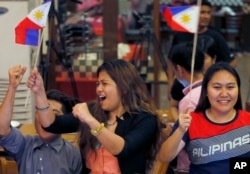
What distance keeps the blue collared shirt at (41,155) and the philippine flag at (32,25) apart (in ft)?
1.53

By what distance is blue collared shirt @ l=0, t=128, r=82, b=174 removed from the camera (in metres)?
3.16

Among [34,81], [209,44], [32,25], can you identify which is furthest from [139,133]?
[209,44]

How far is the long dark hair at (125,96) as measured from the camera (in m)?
2.99

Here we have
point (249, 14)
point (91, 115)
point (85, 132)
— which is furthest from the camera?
point (249, 14)

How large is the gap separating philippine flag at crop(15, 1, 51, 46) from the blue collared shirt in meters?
0.46

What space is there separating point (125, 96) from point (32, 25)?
2.15 feet

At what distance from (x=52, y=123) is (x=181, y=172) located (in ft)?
2.39

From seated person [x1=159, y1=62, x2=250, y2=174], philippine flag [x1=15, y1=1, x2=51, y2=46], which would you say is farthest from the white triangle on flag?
philippine flag [x1=15, y1=1, x2=51, y2=46]

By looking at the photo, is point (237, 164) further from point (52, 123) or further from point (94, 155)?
point (52, 123)

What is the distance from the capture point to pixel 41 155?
319cm

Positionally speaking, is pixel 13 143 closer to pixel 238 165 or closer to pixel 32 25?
pixel 32 25

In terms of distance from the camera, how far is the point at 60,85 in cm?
647

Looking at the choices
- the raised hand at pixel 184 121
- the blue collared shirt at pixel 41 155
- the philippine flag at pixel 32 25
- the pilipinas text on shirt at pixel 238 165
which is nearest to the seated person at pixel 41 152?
the blue collared shirt at pixel 41 155

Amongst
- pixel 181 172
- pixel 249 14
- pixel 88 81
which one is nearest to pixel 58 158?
pixel 181 172
